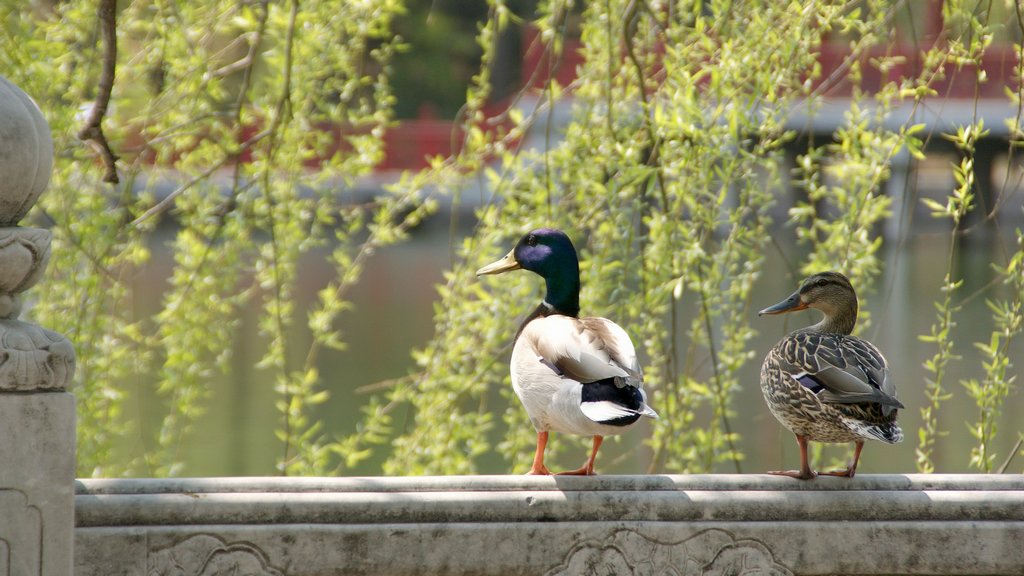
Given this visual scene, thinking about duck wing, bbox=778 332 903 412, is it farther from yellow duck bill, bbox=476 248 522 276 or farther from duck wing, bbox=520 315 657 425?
yellow duck bill, bbox=476 248 522 276

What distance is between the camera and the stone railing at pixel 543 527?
7.34 ft

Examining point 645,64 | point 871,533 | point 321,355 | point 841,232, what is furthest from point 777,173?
point 321,355

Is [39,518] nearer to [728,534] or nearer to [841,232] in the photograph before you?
[728,534]

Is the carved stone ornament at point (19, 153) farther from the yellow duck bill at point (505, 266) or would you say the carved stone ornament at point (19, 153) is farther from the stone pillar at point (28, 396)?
the yellow duck bill at point (505, 266)

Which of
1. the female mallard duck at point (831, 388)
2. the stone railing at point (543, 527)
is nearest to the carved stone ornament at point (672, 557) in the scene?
the stone railing at point (543, 527)

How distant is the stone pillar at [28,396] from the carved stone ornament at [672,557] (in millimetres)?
863

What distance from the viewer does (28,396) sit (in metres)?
1.95

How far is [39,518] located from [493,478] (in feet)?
2.67

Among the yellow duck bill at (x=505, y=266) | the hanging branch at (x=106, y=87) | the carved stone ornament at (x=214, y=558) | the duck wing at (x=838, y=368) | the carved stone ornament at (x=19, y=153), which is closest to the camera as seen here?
the carved stone ornament at (x=19, y=153)

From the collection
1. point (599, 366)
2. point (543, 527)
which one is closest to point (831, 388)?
point (599, 366)

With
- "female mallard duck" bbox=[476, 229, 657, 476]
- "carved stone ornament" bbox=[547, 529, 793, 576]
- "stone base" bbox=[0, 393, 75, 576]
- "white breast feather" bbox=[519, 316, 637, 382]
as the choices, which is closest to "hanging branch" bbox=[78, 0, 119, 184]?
"female mallard duck" bbox=[476, 229, 657, 476]

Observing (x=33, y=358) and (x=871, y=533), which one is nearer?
(x=33, y=358)

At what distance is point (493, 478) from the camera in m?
2.40

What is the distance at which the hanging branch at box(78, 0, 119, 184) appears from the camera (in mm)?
3361
